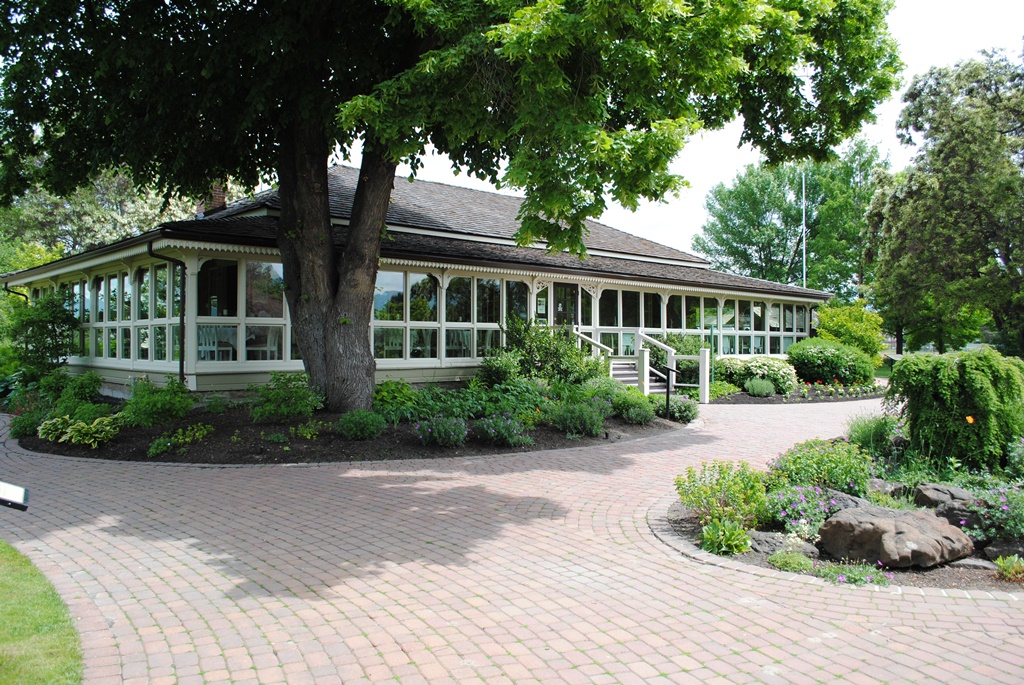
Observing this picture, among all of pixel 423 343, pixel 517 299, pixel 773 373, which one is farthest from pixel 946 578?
pixel 773 373

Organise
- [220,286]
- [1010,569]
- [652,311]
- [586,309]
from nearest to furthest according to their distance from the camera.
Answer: [1010,569], [220,286], [586,309], [652,311]

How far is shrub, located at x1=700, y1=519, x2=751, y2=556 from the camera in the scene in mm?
6215

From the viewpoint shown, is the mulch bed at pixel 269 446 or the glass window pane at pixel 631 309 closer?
the mulch bed at pixel 269 446

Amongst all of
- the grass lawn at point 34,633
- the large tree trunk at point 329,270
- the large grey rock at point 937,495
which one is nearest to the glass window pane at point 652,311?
the large tree trunk at point 329,270

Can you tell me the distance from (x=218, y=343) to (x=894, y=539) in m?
13.0

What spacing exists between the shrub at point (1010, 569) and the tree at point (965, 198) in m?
27.9

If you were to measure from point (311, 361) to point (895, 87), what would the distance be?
494 inches

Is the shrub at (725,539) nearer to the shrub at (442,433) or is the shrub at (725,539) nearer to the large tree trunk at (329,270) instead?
the shrub at (442,433)

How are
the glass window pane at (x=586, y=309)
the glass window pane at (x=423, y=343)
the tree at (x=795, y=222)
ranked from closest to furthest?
the glass window pane at (x=423, y=343), the glass window pane at (x=586, y=309), the tree at (x=795, y=222)

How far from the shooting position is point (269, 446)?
1096cm

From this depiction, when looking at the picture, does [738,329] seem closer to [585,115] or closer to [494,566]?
[585,115]

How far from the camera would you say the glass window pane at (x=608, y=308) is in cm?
2230

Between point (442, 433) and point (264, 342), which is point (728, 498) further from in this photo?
point (264, 342)

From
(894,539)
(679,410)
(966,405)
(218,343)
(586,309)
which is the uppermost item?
(586,309)
